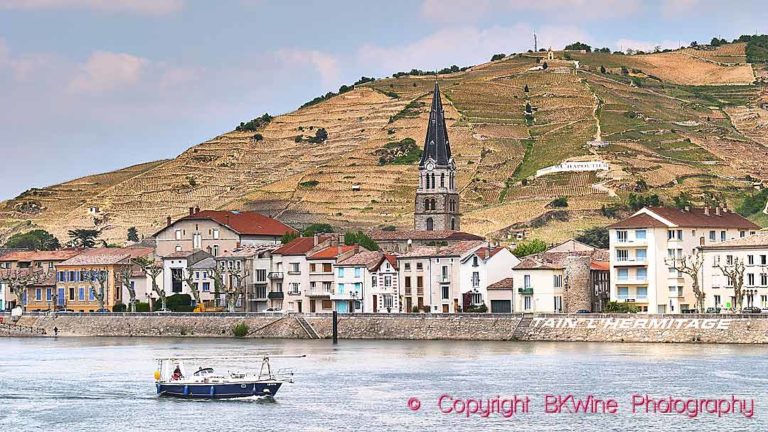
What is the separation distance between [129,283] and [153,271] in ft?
8.19

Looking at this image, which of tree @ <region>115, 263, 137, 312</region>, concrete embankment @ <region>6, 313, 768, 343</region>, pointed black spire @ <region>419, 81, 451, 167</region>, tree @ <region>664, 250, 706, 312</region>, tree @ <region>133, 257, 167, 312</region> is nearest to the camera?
concrete embankment @ <region>6, 313, 768, 343</region>

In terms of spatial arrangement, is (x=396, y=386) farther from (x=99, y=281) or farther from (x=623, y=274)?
(x=99, y=281)

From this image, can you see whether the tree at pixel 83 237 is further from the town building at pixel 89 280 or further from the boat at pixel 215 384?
the boat at pixel 215 384

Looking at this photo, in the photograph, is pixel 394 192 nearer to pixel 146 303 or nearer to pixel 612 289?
pixel 146 303

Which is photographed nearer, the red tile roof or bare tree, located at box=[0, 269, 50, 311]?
bare tree, located at box=[0, 269, 50, 311]

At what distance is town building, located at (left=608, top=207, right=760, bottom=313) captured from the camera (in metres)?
106

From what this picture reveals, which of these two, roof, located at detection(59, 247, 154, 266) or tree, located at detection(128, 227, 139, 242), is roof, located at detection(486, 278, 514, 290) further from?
tree, located at detection(128, 227, 139, 242)

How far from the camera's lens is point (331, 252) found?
12162 centimetres

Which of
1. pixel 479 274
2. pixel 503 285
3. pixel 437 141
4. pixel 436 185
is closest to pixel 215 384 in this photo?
pixel 503 285

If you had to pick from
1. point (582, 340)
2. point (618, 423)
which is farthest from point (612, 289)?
point (618, 423)

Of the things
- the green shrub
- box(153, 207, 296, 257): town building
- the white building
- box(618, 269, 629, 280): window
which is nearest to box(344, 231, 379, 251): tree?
box(153, 207, 296, 257): town building

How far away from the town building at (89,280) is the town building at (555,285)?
125ft

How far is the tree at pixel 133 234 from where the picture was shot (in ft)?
612

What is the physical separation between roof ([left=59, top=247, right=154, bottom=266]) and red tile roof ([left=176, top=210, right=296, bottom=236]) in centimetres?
533
